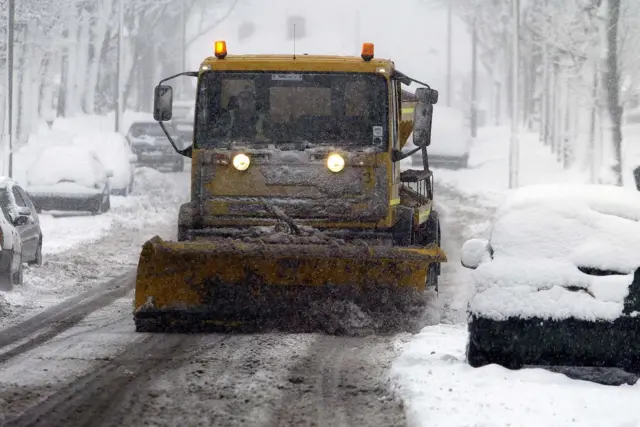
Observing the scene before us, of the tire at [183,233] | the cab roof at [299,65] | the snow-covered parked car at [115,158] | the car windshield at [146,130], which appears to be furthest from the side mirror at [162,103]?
the car windshield at [146,130]

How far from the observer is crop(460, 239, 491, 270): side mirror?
899 cm

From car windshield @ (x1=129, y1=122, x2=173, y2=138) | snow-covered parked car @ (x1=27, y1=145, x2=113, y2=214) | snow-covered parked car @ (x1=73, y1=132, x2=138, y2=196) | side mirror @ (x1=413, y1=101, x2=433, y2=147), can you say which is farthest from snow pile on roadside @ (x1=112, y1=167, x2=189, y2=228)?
side mirror @ (x1=413, y1=101, x2=433, y2=147)

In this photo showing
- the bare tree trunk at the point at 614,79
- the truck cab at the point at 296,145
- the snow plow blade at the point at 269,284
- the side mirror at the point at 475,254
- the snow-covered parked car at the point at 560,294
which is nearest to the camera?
the snow-covered parked car at the point at 560,294

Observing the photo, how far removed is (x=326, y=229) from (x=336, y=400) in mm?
4127

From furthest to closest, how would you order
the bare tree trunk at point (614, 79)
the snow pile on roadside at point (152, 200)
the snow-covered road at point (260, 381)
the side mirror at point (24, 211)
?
the bare tree trunk at point (614, 79)
the snow pile on roadside at point (152, 200)
the side mirror at point (24, 211)
the snow-covered road at point (260, 381)

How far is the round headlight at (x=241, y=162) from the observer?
11992 mm

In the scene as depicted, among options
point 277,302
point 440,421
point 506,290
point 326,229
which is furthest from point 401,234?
point 440,421

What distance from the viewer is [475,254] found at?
905 cm

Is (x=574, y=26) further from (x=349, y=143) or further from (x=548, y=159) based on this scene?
(x=349, y=143)

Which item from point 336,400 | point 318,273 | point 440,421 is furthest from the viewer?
point 318,273

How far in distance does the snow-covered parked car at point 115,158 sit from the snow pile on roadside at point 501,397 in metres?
24.7

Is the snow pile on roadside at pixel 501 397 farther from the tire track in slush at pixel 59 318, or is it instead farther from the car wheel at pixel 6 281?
the car wheel at pixel 6 281

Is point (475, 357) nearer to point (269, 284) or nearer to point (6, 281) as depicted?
point (269, 284)

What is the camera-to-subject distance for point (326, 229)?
1207 centimetres
